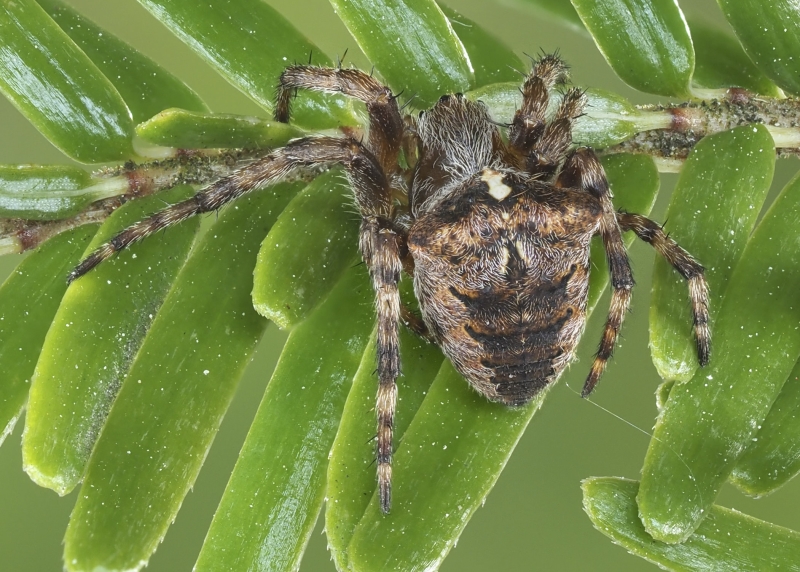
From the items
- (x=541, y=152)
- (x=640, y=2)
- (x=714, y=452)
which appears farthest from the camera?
(x=541, y=152)

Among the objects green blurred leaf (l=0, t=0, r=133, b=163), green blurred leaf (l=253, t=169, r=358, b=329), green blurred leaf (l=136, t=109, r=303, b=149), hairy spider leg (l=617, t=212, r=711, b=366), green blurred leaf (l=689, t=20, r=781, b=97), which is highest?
green blurred leaf (l=0, t=0, r=133, b=163)

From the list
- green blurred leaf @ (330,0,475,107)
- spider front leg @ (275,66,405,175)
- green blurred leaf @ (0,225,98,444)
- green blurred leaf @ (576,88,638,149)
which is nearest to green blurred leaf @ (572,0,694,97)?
green blurred leaf @ (576,88,638,149)

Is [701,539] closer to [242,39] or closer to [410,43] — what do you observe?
[410,43]

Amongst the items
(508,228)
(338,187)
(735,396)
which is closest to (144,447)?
(338,187)

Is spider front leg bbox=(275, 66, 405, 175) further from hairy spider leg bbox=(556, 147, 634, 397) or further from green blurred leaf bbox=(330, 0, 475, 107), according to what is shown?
hairy spider leg bbox=(556, 147, 634, 397)

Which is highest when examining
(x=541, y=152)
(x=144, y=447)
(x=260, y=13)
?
(x=260, y=13)

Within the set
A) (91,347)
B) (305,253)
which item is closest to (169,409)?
(91,347)

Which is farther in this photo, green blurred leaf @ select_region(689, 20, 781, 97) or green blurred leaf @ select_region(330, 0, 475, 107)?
green blurred leaf @ select_region(689, 20, 781, 97)

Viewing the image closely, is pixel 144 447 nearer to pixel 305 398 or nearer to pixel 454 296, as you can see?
pixel 305 398
